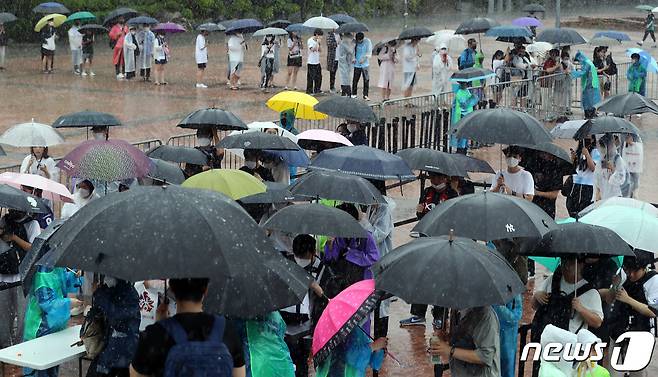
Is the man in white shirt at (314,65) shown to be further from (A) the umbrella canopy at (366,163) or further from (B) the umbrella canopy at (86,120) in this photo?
(A) the umbrella canopy at (366,163)

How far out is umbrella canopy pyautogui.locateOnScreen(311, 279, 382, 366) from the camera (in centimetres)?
720

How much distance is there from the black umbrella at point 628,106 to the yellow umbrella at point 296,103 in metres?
3.85

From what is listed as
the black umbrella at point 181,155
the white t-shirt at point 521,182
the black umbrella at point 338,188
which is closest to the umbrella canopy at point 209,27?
the black umbrella at point 181,155

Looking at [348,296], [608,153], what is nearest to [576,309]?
[348,296]

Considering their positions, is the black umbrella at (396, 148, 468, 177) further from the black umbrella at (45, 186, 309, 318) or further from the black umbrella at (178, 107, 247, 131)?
the black umbrella at (45, 186, 309, 318)

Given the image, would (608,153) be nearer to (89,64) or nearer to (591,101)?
(591,101)

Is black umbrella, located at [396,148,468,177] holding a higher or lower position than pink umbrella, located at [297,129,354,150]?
higher

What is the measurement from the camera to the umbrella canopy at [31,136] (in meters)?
12.1

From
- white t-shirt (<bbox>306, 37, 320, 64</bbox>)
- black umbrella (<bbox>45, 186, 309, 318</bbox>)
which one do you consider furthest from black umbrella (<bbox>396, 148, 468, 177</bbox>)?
white t-shirt (<bbox>306, 37, 320, 64</bbox>)

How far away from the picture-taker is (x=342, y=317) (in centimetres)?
722

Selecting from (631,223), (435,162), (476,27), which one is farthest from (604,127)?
(476,27)

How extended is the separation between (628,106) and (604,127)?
6.90 ft

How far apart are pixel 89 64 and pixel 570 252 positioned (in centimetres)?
2221

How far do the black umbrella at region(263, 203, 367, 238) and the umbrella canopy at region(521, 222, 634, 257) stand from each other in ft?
4.59
